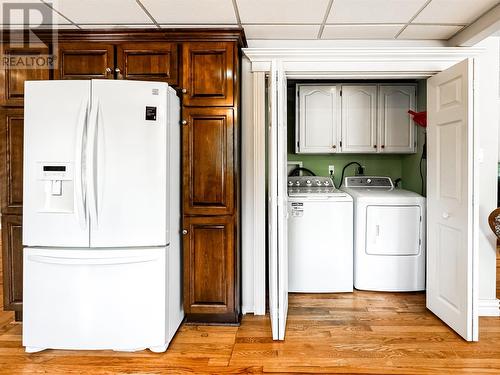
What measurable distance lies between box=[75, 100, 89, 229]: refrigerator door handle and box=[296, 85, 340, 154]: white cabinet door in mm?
2320

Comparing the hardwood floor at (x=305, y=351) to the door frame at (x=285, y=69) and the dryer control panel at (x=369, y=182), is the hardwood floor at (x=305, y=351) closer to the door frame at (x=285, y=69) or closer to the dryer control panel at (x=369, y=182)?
the door frame at (x=285, y=69)

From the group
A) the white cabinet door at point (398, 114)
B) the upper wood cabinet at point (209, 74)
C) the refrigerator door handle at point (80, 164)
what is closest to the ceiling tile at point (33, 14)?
the refrigerator door handle at point (80, 164)

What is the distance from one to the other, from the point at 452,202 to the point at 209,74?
6.59ft

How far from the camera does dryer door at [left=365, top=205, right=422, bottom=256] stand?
329 centimetres

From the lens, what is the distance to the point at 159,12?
2.33 m

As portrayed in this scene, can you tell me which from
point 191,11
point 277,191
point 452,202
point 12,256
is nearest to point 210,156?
point 277,191

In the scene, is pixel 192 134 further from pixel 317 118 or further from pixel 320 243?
pixel 317 118

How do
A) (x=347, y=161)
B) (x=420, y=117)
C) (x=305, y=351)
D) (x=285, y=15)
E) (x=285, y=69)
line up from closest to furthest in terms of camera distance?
(x=305, y=351) → (x=285, y=15) → (x=285, y=69) → (x=420, y=117) → (x=347, y=161)

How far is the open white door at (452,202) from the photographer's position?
2307 mm

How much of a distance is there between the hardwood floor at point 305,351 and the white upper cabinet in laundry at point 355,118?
1.81m

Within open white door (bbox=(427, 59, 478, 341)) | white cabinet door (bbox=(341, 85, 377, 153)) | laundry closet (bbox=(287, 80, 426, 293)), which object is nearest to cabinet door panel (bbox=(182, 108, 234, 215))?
laundry closet (bbox=(287, 80, 426, 293))

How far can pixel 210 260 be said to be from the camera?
8.45 feet

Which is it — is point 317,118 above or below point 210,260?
above

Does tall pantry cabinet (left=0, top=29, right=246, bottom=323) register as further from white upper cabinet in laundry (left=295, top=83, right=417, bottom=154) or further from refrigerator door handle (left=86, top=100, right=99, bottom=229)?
white upper cabinet in laundry (left=295, top=83, right=417, bottom=154)
